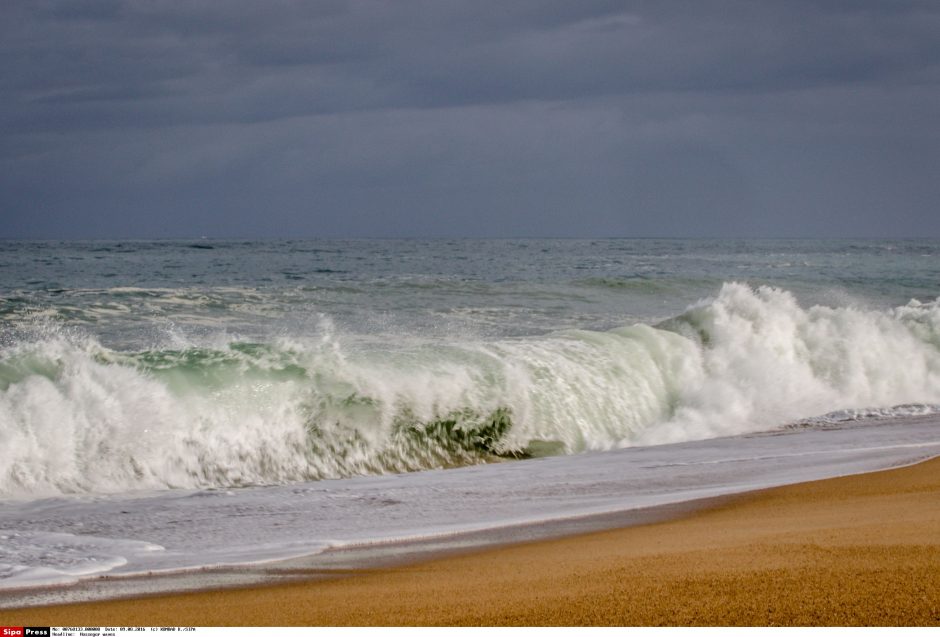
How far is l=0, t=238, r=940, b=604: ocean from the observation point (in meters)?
Answer: 5.81

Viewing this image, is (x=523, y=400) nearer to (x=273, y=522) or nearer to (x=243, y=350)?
(x=243, y=350)

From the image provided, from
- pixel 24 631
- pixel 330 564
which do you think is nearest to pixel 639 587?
pixel 330 564

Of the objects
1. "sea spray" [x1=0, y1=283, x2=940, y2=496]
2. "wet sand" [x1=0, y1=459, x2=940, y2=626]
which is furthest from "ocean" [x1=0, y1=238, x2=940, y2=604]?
"wet sand" [x1=0, y1=459, x2=940, y2=626]

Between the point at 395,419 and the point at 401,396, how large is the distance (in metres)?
Answer: 0.32

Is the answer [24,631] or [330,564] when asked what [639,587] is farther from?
[24,631]

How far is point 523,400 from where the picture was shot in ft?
32.0

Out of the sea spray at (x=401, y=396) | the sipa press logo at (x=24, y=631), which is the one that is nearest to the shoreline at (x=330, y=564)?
the sipa press logo at (x=24, y=631)

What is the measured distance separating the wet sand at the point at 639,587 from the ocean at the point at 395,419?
77 centimetres

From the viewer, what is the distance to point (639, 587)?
3691mm

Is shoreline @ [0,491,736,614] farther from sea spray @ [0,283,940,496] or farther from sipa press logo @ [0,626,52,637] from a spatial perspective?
sea spray @ [0,283,940,496]

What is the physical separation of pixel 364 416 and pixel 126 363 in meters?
2.13

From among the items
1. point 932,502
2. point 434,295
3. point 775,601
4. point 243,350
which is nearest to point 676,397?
point 243,350

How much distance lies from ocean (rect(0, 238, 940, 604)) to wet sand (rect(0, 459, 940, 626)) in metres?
0.77

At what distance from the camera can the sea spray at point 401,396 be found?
7590 millimetres
